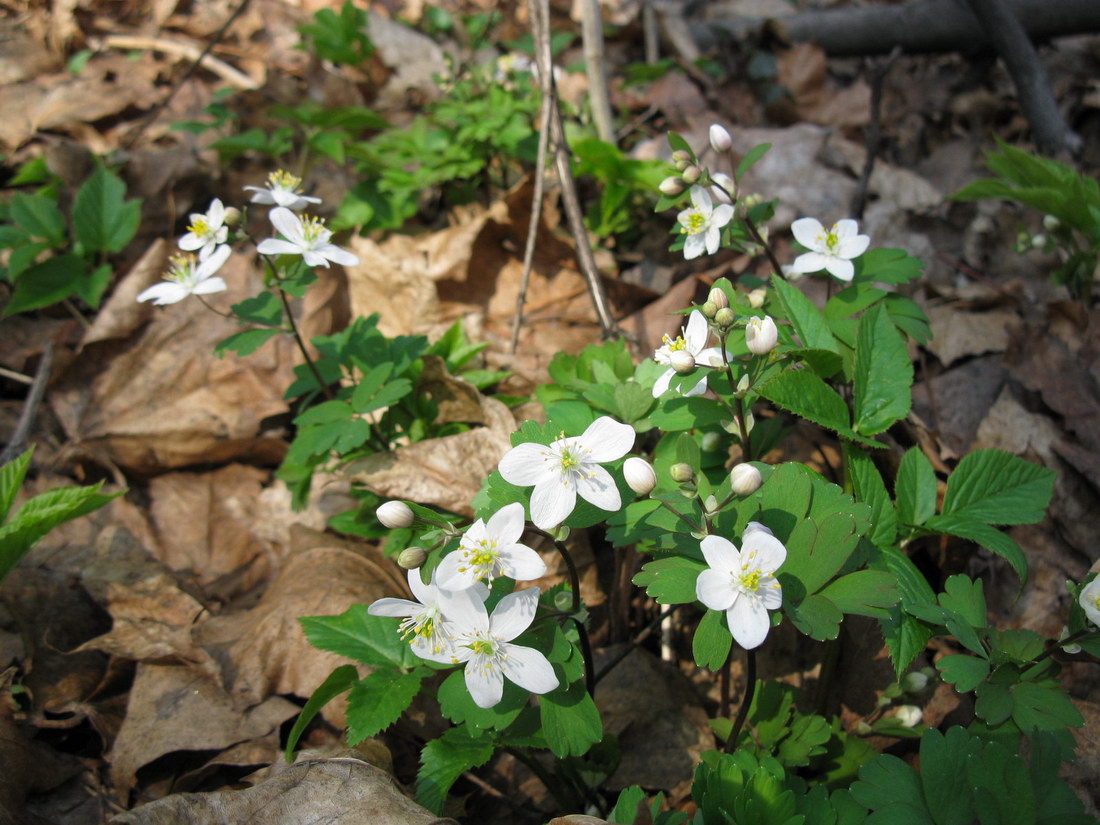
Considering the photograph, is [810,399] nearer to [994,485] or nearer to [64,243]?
[994,485]

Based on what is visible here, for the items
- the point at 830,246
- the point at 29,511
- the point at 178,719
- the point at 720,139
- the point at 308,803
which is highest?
the point at 720,139

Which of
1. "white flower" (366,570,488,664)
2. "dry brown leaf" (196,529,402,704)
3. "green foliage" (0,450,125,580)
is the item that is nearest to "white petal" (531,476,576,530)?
"white flower" (366,570,488,664)

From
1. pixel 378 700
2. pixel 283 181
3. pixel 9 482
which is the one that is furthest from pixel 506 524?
pixel 9 482

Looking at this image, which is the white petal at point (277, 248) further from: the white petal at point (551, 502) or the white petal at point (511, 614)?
the white petal at point (511, 614)

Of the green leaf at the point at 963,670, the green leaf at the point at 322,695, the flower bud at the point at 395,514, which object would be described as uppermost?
the flower bud at the point at 395,514

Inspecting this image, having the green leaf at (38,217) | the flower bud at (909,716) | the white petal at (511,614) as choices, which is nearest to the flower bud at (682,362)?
the white petal at (511,614)

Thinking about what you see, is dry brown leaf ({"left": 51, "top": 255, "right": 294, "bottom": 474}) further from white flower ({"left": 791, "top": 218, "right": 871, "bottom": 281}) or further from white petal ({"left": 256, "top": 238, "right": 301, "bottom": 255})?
white flower ({"left": 791, "top": 218, "right": 871, "bottom": 281})

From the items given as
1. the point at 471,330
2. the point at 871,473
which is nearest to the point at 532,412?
the point at 471,330

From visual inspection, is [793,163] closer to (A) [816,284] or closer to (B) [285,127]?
(A) [816,284]
